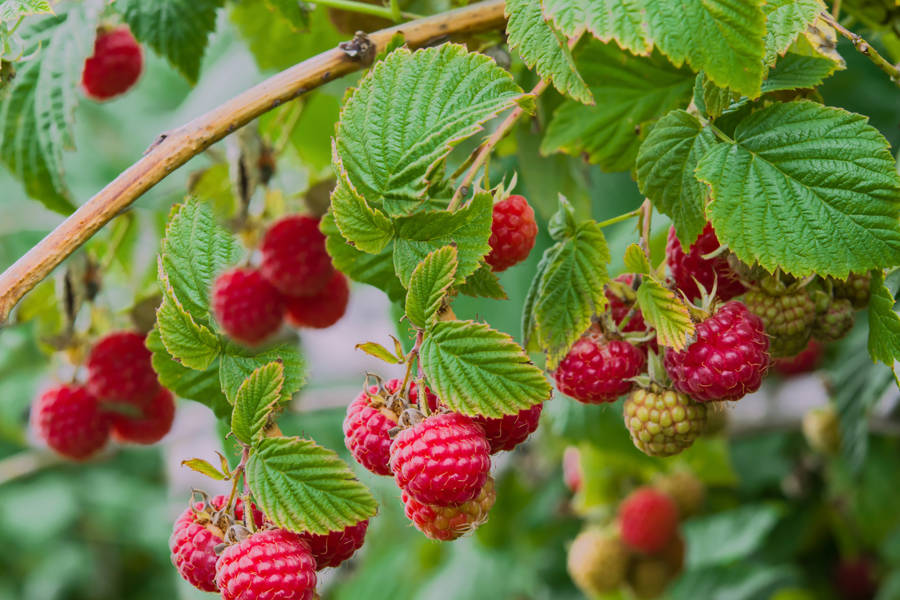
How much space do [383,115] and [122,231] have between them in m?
0.58

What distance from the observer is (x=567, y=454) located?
189 centimetres

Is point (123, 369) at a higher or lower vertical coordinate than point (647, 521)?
higher

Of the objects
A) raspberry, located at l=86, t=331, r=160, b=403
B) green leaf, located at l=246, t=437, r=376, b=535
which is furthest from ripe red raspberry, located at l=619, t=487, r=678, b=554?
green leaf, located at l=246, t=437, r=376, b=535

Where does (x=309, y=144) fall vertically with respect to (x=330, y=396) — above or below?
above

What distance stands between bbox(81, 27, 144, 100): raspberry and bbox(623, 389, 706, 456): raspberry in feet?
2.28

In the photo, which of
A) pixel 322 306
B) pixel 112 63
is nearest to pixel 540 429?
pixel 322 306

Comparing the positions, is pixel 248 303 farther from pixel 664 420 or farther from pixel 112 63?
pixel 664 420

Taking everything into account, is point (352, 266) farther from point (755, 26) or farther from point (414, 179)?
point (755, 26)

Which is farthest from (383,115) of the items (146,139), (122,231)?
(146,139)

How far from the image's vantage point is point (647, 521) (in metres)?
1.69

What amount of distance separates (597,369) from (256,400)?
23 cm

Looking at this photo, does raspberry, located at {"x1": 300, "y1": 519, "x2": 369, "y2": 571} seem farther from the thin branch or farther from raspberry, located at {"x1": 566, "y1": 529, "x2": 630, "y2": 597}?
raspberry, located at {"x1": 566, "y1": 529, "x2": 630, "y2": 597}

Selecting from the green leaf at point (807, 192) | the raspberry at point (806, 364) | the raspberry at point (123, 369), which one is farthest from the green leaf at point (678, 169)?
the raspberry at point (806, 364)

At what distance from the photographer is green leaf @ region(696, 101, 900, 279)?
59 cm
